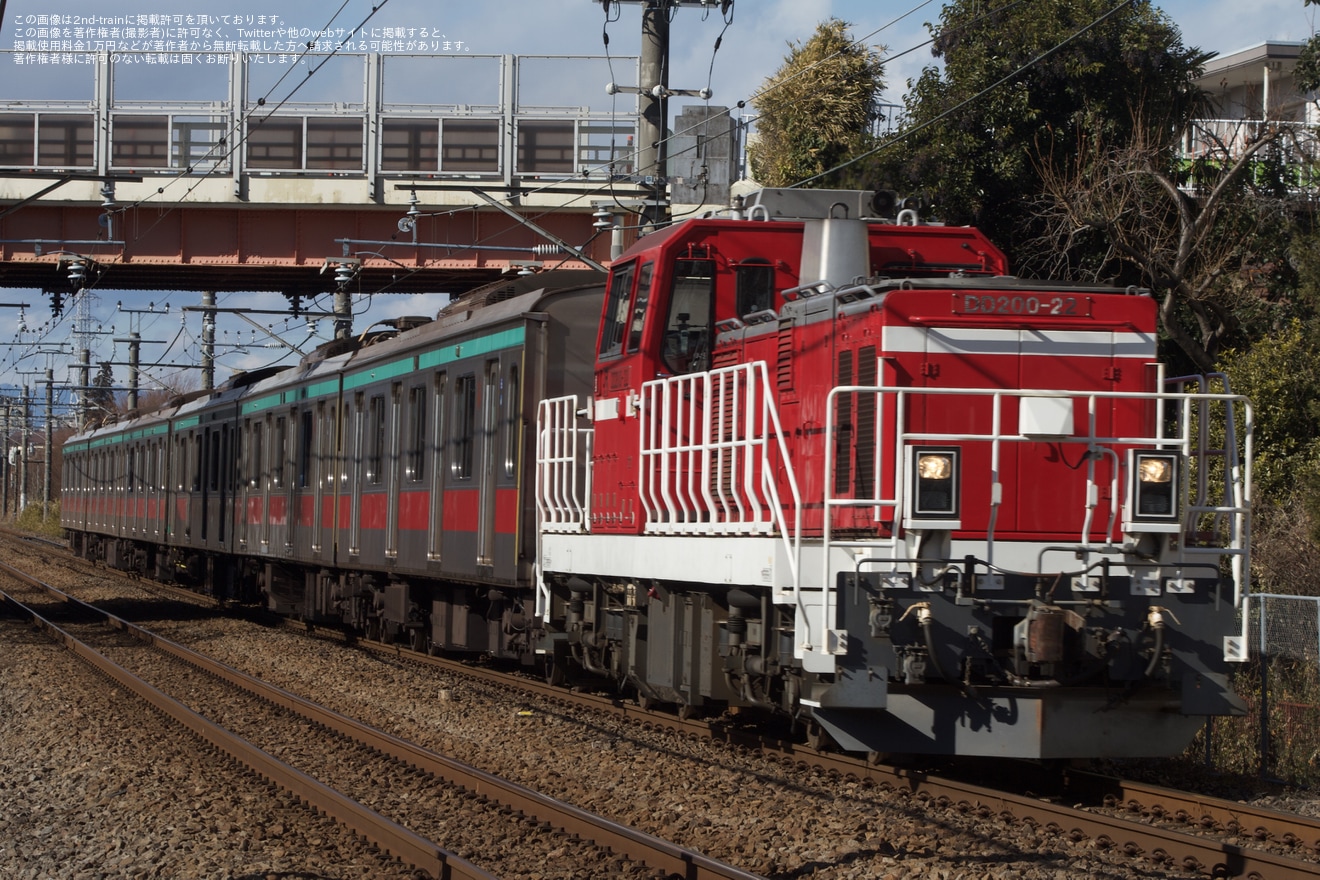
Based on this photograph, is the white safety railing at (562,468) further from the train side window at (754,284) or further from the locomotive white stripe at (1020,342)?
the locomotive white stripe at (1020,342)

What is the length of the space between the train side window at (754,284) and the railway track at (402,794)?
361 cm

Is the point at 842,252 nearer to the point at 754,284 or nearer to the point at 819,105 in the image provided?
the point at 754,284

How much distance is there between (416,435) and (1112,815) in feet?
31.6

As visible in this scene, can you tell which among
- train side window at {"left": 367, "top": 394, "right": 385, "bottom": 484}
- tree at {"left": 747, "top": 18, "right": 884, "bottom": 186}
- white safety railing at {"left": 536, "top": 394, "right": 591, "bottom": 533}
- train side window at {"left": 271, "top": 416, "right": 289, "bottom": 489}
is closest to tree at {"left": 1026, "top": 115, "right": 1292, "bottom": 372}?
tree at {"left": 747, "top": 18, "right": 884, "bottom": 186}

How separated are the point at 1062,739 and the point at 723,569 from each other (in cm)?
227

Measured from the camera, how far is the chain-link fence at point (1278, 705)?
1021cm

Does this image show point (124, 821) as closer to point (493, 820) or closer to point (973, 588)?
point (493, 820)

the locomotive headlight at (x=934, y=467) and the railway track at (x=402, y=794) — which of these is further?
the locomotive headlight at (x=934, y=467)

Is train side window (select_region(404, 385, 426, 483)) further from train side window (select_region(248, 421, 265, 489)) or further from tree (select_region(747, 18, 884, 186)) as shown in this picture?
tree (select_region(747, 18, 884, 186))

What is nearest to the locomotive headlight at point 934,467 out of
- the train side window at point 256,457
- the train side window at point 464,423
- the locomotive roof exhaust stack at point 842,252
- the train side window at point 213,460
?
the locomotive roof exhaust stack at point 842,252

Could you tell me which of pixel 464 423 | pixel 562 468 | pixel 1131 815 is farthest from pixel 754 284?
pixel 464 423

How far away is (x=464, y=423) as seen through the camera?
1460 cm

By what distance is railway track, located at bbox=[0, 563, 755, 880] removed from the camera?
6.99m

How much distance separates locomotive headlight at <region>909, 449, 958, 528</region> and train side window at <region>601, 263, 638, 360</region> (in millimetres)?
3434
